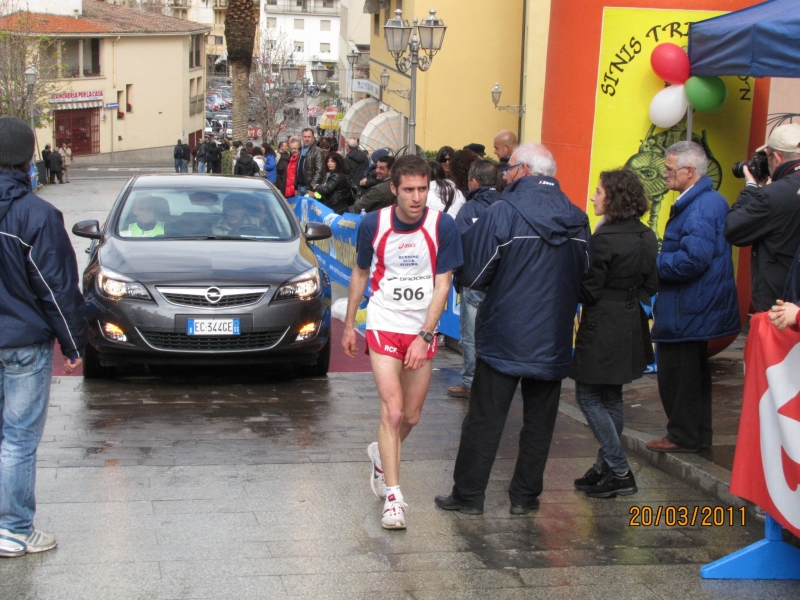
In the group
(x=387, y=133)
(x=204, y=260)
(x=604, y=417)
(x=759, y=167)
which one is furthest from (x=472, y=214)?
(x=387, y=133)

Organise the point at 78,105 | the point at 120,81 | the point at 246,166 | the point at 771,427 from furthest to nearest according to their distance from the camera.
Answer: the point at 120,81 < the point at 78,105 < the point at 246,166 < the point at 771,427

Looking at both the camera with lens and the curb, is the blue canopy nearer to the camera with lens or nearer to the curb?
the camera with lens

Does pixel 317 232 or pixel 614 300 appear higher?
pixel 614 300

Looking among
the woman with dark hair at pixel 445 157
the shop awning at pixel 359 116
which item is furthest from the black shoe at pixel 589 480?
the shop awning at pixel 359 116

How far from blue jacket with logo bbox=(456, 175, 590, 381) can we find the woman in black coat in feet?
0.92

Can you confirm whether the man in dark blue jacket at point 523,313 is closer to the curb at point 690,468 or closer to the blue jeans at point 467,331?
the curb at point 690,468

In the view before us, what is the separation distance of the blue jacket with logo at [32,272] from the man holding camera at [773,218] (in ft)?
11.0

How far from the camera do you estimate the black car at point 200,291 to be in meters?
7.88

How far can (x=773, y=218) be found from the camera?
17.7ft

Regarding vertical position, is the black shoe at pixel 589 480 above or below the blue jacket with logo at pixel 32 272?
below

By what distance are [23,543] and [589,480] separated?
9.57 feet

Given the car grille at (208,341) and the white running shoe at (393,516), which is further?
the car grille at (208,341)

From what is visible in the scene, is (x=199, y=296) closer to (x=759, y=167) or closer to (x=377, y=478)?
(x=377, y=478)
